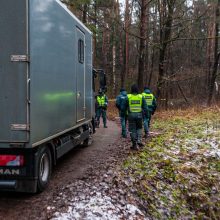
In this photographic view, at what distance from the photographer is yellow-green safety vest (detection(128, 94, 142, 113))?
11041 mm

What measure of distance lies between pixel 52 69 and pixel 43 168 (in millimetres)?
1956

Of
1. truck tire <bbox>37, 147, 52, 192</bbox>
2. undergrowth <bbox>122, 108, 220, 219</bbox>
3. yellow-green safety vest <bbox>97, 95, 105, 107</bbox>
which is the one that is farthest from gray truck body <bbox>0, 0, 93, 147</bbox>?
yellow-green safety vest <bbox>97, 95, 105, 107</bbox>

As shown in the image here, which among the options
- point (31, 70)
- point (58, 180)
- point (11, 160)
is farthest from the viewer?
point (58, 180)

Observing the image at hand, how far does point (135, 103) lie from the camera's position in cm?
1111

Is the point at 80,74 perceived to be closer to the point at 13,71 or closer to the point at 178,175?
the point at 178,175

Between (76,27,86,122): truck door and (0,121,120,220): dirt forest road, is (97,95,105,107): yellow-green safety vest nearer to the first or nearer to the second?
(0,121,120,220): dirt forest road

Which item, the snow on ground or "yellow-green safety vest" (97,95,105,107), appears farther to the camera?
"yellow-green safety vest" (97,95,105,107)

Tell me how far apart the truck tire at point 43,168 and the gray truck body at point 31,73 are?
278mm

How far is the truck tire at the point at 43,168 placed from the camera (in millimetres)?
6598

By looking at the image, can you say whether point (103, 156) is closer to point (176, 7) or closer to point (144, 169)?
point (144, 169)

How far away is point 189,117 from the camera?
1978 centimetres

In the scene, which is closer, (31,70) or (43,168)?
(31,70)

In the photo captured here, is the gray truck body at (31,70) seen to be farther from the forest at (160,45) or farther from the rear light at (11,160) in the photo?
the forest at (160,45)

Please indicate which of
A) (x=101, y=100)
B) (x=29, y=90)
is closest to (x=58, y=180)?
(x=29, y=90)
